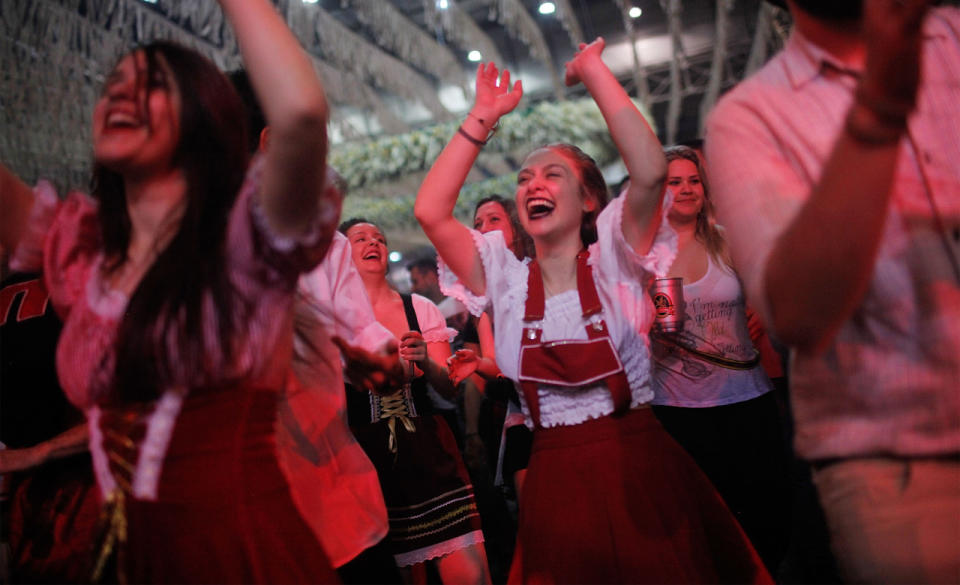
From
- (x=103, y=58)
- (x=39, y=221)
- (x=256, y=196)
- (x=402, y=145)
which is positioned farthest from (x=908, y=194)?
(x=402, y=145)

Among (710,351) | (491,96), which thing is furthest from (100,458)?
(710,351)

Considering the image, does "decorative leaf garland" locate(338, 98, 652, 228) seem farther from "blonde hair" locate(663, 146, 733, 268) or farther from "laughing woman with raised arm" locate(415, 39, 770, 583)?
"laughing woman with raised arm" locate(415, 39, 770, 583)

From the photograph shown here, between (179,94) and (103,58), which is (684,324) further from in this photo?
(103,58)

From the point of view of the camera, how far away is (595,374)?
69.9 inches

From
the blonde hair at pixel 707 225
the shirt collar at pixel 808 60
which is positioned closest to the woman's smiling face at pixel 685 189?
the blonde hair at pixel 707 225

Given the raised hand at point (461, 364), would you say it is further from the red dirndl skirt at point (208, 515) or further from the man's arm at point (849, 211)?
the man's arm at point (849, 211)

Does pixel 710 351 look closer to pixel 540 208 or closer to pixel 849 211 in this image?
pixel 540 208

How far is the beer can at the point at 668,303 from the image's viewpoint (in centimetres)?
221

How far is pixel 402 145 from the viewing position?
909cm

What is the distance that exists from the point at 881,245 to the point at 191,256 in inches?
37.5

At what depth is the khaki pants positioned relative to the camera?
862mm

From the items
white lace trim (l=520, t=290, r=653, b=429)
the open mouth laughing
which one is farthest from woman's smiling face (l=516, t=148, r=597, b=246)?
white lace trim (l=520, t=290, r=653, b=429)

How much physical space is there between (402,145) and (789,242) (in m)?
8.60

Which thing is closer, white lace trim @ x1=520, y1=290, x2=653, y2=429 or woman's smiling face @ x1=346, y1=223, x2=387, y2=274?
white lace trim @ x1=520, y1=290, x2=653, y2=429
